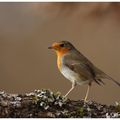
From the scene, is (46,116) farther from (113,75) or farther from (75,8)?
(75,8)

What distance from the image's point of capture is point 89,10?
145 inches

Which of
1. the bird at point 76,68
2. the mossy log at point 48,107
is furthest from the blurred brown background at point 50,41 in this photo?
the mossy log at point 48,107

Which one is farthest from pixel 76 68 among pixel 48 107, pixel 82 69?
pixel 48 107

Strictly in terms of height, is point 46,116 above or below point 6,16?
below

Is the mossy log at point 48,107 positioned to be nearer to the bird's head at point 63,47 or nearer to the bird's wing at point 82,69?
the bird's wing at point 82,69

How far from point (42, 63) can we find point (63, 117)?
79 cm

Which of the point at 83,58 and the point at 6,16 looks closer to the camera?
the point at 83,58

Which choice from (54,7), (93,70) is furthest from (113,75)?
(54,7)

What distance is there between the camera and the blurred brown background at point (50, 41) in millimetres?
3318

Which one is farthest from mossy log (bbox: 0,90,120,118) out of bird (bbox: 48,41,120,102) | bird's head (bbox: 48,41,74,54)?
bird's head (bbox: 48,41,74,54)

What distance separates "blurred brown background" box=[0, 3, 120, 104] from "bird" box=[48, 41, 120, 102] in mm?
215

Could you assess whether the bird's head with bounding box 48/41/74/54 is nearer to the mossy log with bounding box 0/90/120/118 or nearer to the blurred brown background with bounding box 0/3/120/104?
the blurred brown background with bounding box 0/3/120/104

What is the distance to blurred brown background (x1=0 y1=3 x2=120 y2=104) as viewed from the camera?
10.9ft

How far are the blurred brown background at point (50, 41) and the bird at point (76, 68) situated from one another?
21cm
